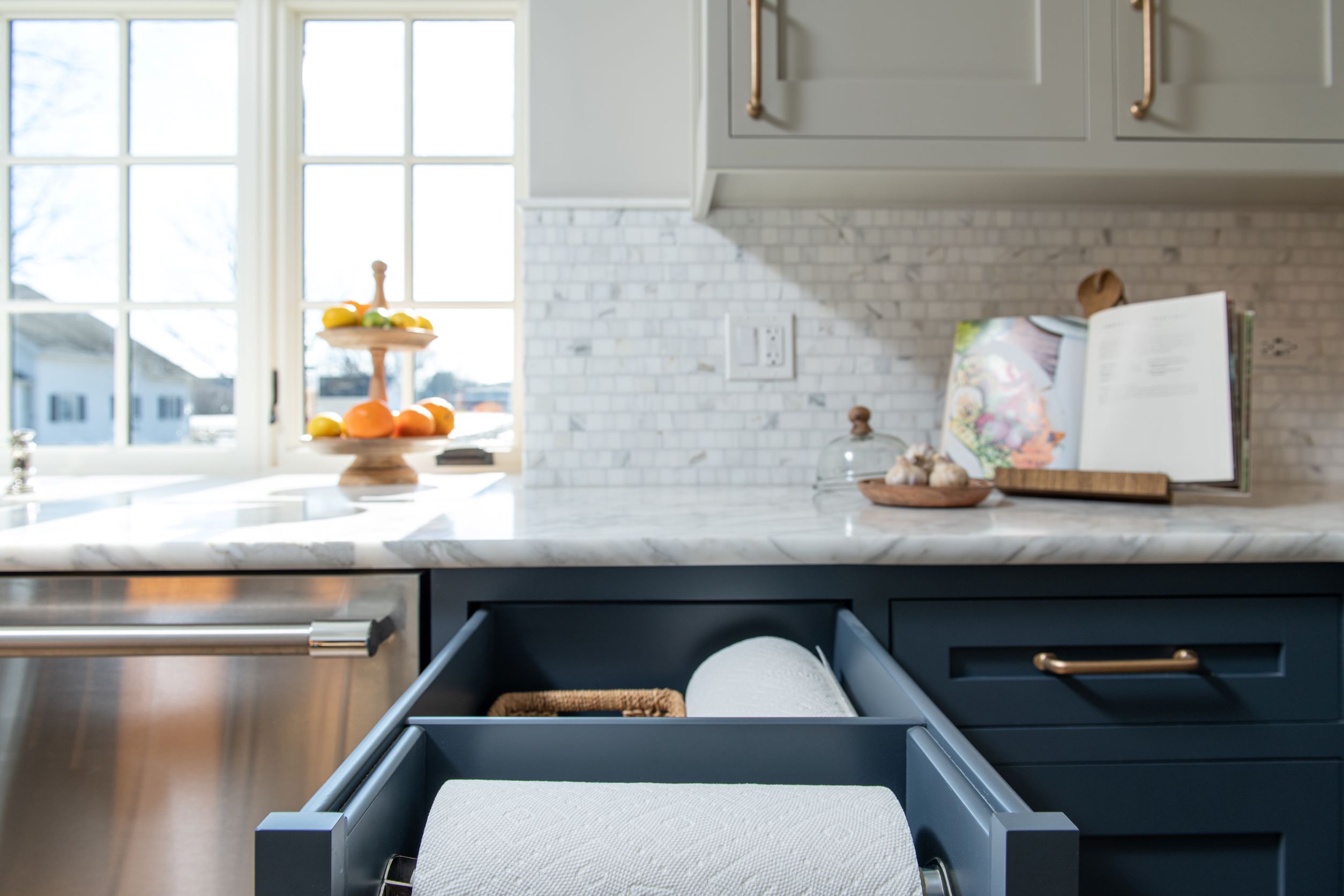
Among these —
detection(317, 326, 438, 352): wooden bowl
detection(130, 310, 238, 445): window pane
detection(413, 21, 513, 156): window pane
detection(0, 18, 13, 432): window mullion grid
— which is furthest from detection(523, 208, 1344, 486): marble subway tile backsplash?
detection(0, 18, 13, 432): window mullion grid

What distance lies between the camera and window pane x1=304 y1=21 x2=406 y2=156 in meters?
1.77

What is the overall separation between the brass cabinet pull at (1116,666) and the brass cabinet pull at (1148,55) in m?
0.83

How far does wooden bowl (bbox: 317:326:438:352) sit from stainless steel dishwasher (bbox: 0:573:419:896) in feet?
2.47

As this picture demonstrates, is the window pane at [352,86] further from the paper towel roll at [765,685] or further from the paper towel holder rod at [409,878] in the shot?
the paper towel holder rod at [409,878]

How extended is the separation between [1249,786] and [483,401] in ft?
5.05

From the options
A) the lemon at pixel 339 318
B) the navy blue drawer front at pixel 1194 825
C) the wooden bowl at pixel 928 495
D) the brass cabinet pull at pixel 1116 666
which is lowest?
the navy blue drawer front at pixel 1194 825

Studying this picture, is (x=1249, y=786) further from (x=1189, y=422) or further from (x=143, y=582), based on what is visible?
(x=143, y=582)

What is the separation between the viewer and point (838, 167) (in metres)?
1.14

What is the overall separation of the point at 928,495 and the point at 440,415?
0.98 m

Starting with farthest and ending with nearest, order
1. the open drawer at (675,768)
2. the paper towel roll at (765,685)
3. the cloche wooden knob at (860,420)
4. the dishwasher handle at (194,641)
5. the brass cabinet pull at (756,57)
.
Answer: the cloche wooden knob at (860,420) → the brass cabinet pull at (756,57) → the dishwasher handle at (194,641) → the paper towel roll at (765,685) → the open drawer at (675,768)

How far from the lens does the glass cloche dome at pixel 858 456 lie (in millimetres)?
1341

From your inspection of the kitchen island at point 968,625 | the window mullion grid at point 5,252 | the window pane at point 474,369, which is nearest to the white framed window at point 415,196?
the window pane at point 474,369

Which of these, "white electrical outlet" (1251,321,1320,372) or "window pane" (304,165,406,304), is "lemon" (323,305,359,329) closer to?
"window pane" (304,165,406,304)

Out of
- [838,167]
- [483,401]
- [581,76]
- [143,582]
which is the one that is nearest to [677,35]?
[581,76]
